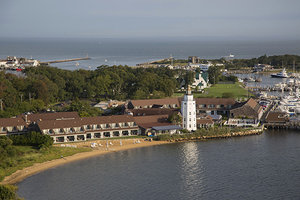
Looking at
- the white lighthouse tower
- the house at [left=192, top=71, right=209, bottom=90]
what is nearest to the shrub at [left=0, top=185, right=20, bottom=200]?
the white lighthouse tower

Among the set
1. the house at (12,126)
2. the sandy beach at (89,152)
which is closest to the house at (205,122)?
the sandy beach at (89,152)

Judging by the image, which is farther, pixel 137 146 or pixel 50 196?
pixel 137 146

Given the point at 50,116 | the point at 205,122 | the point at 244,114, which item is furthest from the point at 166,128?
the point at 50,116

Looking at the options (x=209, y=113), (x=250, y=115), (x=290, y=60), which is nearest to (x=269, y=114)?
(x=250, y=115)

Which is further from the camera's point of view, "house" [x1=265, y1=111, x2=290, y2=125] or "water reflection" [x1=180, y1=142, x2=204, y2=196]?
"house" [x1=265, y1=111, x2=290, y2=125]

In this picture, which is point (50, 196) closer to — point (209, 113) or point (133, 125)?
point (133, 125)

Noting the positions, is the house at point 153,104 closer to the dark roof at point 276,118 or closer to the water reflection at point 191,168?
the dark roof at point 276,118

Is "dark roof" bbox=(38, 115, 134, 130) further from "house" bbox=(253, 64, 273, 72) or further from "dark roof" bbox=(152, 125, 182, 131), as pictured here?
"house" bbox=(253, 64, 273, 72)
